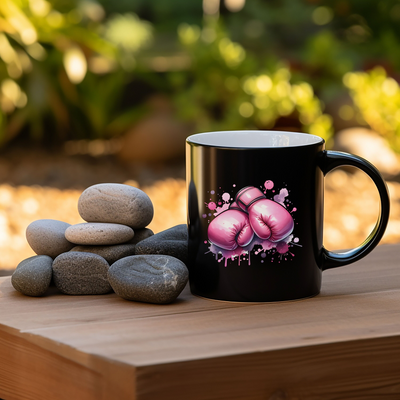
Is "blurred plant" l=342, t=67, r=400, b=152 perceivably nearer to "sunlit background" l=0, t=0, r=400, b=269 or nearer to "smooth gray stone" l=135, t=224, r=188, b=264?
"sunlit background" l=0, t=0, r=400, b=269

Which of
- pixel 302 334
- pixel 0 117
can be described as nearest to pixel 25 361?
pixel 302 334

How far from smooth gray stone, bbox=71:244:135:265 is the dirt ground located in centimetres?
190

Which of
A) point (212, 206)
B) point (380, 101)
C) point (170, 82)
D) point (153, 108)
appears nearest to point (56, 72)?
point (153, 108)

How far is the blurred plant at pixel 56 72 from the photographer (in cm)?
419

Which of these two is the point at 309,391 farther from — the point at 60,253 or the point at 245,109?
the point at 245,109

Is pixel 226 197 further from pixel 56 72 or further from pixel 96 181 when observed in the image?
pixel 56 72

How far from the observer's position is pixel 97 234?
0.82 m

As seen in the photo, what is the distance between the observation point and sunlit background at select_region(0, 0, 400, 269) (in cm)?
360

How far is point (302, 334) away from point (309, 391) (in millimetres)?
59

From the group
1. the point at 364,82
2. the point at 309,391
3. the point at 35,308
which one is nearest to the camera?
the point at 309,391

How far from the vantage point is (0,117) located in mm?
4211

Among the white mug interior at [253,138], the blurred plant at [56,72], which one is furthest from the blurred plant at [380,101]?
the white mug interior at [253,138]

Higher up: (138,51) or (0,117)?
(138,51)

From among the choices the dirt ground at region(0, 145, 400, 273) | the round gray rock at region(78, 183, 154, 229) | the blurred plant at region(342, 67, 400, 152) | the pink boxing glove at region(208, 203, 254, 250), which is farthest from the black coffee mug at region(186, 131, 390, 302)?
the blurred plant at region(342, 67, 400, 152)
